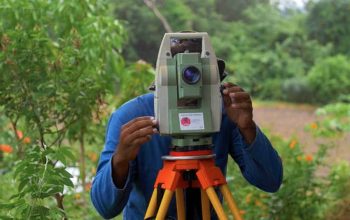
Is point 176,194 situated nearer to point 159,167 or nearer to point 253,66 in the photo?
point 159,167

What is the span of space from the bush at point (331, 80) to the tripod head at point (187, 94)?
10.3 metres

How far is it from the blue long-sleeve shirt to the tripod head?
0.19 metres

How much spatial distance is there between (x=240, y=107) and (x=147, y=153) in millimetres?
278

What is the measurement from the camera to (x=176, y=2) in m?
9.27

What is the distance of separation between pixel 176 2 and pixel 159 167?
7997 millimetres

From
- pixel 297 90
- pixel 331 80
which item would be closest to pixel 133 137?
pixel 331 80

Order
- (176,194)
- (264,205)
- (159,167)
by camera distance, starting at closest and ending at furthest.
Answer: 1. (176,194)
2. (159,167)
3. (264,205)

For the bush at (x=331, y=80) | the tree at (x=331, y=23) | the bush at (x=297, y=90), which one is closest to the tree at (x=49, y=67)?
the bush at (x=331, y=80)

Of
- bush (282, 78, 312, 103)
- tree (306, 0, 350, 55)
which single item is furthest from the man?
tree (306, 0, 350, 55)

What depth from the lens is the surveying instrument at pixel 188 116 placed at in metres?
1.23

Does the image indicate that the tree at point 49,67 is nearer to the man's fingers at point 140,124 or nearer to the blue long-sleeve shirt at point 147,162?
the blue long-sleeve shirt at point 147,162

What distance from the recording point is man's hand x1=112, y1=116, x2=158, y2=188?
1.25m

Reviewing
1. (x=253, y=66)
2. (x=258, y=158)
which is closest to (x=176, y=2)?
(x=253, y=66)

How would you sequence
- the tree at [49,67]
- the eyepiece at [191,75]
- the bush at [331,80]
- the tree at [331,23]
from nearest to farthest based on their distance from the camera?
1. the eyepiece at [191,75]
2. the tree at [49,67]
3. the bush at [331,80]
4. the tree at [331,23]
